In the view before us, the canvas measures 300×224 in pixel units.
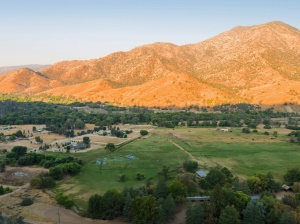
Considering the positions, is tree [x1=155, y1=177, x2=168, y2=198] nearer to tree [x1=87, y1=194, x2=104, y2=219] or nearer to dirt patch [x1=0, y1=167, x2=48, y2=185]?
tree [x1=87, y1=194, x2=104, y2=219]

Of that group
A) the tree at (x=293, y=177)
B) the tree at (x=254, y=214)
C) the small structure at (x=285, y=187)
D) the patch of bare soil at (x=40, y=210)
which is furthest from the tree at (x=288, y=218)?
the patch of bare soil at (x=40, y=210)

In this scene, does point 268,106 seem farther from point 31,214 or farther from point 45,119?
point 31,214

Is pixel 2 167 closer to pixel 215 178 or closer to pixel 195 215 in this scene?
pixel 215 178

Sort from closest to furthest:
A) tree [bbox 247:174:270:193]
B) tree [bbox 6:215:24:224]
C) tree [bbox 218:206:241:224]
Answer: tree [bbox 218:206:241:224] → tree [bbox 6:215:24:224] → tree [bbox 247:174:270:193]

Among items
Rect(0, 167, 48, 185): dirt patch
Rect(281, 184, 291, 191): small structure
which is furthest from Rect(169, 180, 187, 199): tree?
Rect(0, 167, 48, 185): dirt patch

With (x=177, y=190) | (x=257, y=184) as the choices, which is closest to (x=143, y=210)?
(x=177, y=190)

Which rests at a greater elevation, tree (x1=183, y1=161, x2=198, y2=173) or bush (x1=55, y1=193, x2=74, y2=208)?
tree (x1=183, y1=161, x2=198, y2=173)

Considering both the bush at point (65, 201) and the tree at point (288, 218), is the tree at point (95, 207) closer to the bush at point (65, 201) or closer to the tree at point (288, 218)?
the bush at point (65, 201)
